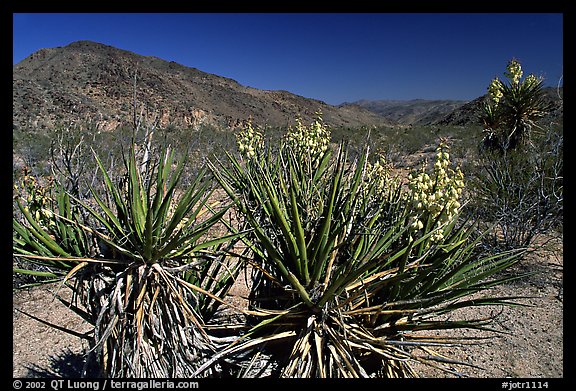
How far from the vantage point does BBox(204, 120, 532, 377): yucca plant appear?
193 centimetres

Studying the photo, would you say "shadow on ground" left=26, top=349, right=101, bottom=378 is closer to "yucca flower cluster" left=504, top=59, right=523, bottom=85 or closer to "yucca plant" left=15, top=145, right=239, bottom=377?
"yucca plant" left=15, top=145, right=239, bottom=377

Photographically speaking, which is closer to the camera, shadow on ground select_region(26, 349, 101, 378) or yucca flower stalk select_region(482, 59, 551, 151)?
shadow on ground select_region(26, 349, 101, 378)

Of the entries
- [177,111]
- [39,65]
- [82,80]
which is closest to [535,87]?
[177,111]

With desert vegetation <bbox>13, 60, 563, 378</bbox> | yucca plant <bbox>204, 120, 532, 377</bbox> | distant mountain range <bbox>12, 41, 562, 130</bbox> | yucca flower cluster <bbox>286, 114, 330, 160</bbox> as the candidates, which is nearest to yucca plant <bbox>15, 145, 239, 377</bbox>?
desert vegetation <bbox>13, 60, 563, 378</bbox>

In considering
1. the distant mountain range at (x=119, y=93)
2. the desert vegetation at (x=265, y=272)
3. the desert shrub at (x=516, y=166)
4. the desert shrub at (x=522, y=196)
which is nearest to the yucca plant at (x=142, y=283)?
the desert vegetation at (x=265, y=272)

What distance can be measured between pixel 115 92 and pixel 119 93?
1.08 ft

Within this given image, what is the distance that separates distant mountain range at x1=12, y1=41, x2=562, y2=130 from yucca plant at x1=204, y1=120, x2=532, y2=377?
69.3 ft

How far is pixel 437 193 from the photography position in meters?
2.01

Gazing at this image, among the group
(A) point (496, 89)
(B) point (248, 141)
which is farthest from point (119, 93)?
(B) point (248, 141)

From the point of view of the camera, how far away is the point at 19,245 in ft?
7.07

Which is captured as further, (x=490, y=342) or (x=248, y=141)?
(x=248, y=141)

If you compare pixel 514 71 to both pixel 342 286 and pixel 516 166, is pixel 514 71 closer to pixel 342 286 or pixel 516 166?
pixel 516 166
